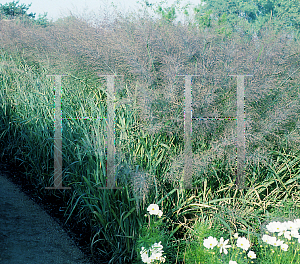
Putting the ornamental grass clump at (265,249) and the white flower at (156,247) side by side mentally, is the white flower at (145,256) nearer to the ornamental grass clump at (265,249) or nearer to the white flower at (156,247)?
the white flower at (156,247)

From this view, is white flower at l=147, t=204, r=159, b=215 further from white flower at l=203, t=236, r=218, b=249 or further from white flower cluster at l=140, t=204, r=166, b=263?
white flower at l=203, t=236, r=218, b=249

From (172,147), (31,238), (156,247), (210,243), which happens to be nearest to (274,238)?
(210,243)

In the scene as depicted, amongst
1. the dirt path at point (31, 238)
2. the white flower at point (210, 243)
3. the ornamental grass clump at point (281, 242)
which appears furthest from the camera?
the dirt path at point (31, 238)

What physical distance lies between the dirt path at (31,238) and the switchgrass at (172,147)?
0.45ft

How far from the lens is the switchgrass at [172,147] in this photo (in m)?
2.06

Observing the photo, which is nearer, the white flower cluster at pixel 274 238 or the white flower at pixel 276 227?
the white flower cluster at pixel 274 238

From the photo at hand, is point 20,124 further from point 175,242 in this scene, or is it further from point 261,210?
point 261,210

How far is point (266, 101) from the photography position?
8.07 ft

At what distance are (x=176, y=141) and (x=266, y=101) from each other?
696 mm

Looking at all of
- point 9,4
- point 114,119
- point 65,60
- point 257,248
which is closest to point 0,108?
point 65,60

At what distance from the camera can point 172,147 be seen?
7.97ft

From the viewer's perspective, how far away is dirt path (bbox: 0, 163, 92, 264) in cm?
203

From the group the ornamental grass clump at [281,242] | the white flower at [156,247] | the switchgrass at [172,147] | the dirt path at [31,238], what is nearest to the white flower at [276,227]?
the ornamental grass clump at [281,242]

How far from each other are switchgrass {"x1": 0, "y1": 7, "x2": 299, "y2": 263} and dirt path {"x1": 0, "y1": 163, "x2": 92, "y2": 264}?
138 millimetres
